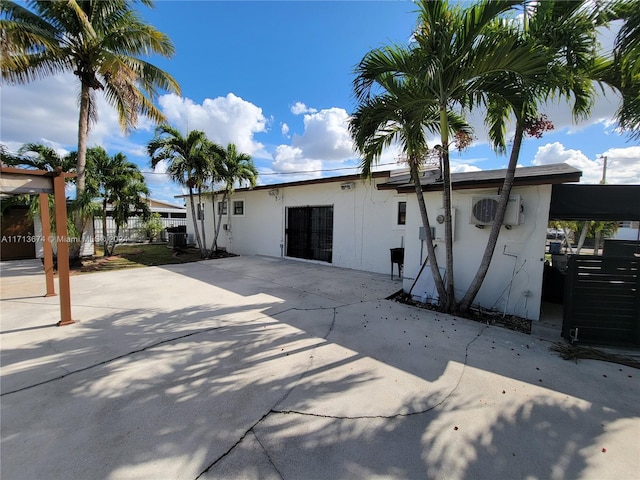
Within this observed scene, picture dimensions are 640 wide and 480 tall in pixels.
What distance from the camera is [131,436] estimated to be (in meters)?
2.13

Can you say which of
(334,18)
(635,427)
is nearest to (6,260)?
(334,18)

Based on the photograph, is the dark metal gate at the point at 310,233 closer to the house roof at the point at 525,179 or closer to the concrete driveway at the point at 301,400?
the house roof at the point at 525,179

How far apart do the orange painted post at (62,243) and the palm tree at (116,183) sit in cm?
733

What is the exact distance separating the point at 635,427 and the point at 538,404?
2.19 feet

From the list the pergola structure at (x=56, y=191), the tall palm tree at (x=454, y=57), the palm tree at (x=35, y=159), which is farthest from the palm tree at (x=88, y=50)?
the tall palm tree at (x=454, y=57)

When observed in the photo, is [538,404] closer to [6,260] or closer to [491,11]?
[491,11]

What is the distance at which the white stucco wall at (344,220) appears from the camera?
890 centimetres

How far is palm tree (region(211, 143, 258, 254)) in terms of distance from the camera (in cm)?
1176

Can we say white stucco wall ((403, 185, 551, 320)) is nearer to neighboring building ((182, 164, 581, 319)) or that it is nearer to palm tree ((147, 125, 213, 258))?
neighboring building ((182, 164, 581, 319))

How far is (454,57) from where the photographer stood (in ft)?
13.0

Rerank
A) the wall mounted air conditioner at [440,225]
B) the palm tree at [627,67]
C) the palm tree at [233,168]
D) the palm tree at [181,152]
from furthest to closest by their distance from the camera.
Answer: the palm tree at [233,168]
the palm tree at [181,152]
the wall mounted air conditioner at [440,225]
the palm tree at [627,67]

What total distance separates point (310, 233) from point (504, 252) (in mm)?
7465

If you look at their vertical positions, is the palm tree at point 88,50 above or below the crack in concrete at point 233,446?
above

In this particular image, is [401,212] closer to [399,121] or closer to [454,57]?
[399,121]
